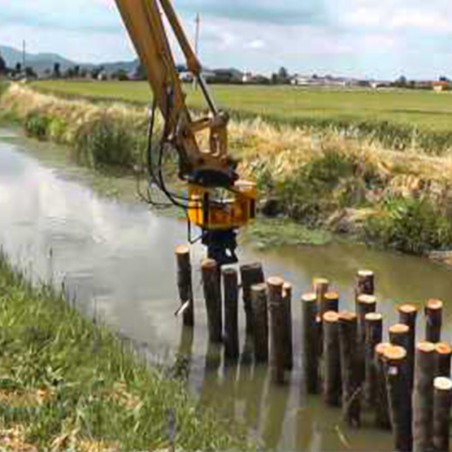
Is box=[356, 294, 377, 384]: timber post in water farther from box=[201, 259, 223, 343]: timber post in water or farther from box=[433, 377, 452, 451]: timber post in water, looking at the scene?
box=[201, 259, 223, 343]: timber post in water

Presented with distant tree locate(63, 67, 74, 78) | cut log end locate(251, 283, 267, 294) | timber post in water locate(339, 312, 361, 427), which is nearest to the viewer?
timber post in water locate(339, 312, 361, 427)

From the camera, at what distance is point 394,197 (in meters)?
16.8

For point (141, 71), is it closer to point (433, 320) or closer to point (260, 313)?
point (260, 313)

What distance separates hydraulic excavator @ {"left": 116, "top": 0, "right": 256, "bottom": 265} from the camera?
1135cm

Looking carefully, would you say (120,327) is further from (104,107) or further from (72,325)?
(104,107)

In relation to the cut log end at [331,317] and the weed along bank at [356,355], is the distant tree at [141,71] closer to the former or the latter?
the weed along bank at [356,355]

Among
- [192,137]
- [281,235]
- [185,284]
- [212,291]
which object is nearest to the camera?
[212,291]

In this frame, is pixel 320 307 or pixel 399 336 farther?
pixel 320 307

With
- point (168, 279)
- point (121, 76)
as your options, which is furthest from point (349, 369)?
point (121, 76)

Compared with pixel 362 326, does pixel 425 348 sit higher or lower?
higher

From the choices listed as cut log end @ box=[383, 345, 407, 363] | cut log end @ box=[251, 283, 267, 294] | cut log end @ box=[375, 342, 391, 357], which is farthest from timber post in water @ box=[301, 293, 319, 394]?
cut log end @ box=[383, 345, 407, 363]

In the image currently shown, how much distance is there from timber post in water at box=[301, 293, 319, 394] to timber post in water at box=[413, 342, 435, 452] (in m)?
1.68

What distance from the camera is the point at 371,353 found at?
26.9ft

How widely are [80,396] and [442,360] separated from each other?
2849mm
